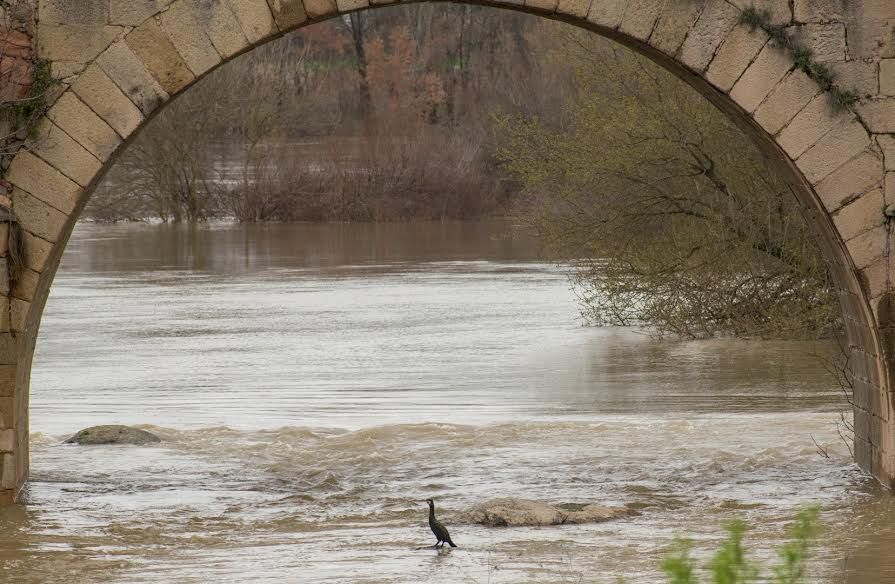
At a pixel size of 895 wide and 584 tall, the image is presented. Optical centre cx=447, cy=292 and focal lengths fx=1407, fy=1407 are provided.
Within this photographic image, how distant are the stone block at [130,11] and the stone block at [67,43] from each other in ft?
0.54

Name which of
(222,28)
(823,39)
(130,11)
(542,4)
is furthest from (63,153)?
(823,39)

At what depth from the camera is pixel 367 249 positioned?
2917cm

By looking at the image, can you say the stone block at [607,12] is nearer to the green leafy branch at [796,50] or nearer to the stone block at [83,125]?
the green leafy branch at [796,50]

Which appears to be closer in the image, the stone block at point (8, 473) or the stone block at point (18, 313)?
the stone block at point (18, 313)

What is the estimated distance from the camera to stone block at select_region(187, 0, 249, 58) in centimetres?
777

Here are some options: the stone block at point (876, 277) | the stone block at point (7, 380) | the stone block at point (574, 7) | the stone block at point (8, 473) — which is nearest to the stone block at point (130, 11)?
the stone block at point (7, 380)

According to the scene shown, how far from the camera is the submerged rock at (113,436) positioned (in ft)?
34.2

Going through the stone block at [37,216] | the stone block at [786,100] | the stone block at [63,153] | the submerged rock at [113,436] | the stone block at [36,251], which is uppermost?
the stone block at [786,100]

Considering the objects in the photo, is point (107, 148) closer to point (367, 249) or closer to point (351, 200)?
point (367, 249)

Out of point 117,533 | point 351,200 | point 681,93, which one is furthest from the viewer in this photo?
point 351,200

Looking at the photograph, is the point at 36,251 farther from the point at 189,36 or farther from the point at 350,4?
the point at 350,4

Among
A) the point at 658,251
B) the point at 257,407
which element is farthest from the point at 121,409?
the point at 658,251

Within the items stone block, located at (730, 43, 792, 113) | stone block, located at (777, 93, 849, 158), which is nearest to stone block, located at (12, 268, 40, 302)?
stone block, located at (730, 43, 792, 113)

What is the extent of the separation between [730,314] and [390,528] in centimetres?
864
